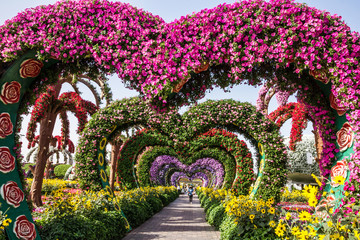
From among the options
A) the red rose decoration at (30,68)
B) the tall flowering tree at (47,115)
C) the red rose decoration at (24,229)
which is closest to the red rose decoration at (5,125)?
the red rose decoration at (30,68)

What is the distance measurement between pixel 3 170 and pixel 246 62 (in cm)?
365

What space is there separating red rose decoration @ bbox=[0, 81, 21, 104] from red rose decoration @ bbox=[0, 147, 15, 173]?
2.34 ft

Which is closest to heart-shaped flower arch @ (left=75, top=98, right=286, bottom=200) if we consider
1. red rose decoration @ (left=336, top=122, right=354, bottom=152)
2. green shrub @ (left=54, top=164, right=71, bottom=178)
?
red rose decoration @ (left=336, top=122, right=354, bottom=152)

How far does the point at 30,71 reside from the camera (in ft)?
14.3

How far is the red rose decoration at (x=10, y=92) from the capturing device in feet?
13.6

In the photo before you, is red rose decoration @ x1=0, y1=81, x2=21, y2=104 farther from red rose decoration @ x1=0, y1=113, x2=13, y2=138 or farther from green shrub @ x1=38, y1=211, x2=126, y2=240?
green shrub @ x1=38, y1=211, x2=126, y2=240

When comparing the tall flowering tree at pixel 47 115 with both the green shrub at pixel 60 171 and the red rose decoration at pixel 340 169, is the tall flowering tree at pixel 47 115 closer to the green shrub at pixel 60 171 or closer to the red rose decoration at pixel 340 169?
the red rose decoration at pixel 340 169

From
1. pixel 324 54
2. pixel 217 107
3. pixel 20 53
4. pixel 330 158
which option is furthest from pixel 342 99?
pixel 217 107

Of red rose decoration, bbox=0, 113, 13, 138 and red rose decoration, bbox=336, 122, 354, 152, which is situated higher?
red rose decoration, bbox=0, 113, 13, 138

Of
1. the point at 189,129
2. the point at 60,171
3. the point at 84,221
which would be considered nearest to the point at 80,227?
the point at 84,221

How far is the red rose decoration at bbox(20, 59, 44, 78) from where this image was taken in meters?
4.25

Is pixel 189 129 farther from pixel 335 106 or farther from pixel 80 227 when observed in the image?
pixel 335 106

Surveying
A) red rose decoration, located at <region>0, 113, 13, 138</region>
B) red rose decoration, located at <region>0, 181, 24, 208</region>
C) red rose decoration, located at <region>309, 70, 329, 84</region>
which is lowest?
red rose decoration, located at <region>0, 181, 24, 208</region>

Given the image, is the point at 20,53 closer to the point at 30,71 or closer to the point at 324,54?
the point at 30,71
